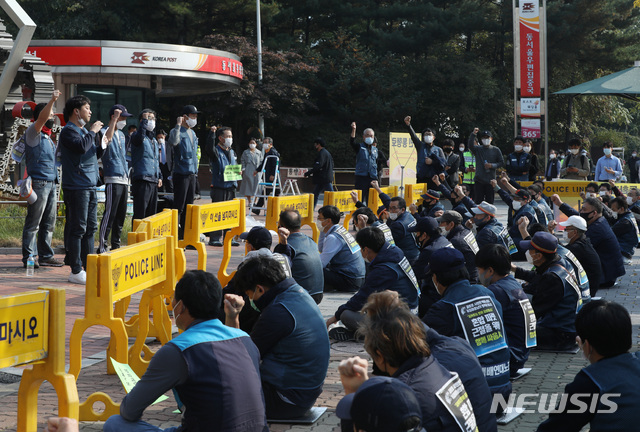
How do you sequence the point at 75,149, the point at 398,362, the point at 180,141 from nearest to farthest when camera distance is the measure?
the point at 398,362
the point at 75,149
the point at 180,141

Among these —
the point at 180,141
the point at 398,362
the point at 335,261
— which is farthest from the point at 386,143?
the point at 398,362

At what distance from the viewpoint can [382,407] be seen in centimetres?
258

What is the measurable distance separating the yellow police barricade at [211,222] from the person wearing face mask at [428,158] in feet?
27.9

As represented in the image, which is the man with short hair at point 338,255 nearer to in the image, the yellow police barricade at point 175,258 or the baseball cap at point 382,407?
the yellow police barricade at point 175,258

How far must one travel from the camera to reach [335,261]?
34.7 feet

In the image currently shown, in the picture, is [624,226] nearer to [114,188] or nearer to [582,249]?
[582,249]

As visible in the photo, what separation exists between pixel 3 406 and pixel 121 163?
552 centimetres

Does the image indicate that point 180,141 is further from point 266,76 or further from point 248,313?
point 266,76

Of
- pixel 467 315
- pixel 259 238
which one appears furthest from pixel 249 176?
pixel 467 315

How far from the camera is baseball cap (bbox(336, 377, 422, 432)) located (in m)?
2.58

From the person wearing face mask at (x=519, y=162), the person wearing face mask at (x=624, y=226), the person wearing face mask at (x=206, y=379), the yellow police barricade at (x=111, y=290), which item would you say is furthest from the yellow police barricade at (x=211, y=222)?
the person wearing face mask at (x=519, y=162)

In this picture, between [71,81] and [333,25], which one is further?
[333,25]

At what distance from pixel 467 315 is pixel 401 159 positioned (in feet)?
49.2

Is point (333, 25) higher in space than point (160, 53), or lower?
higher
